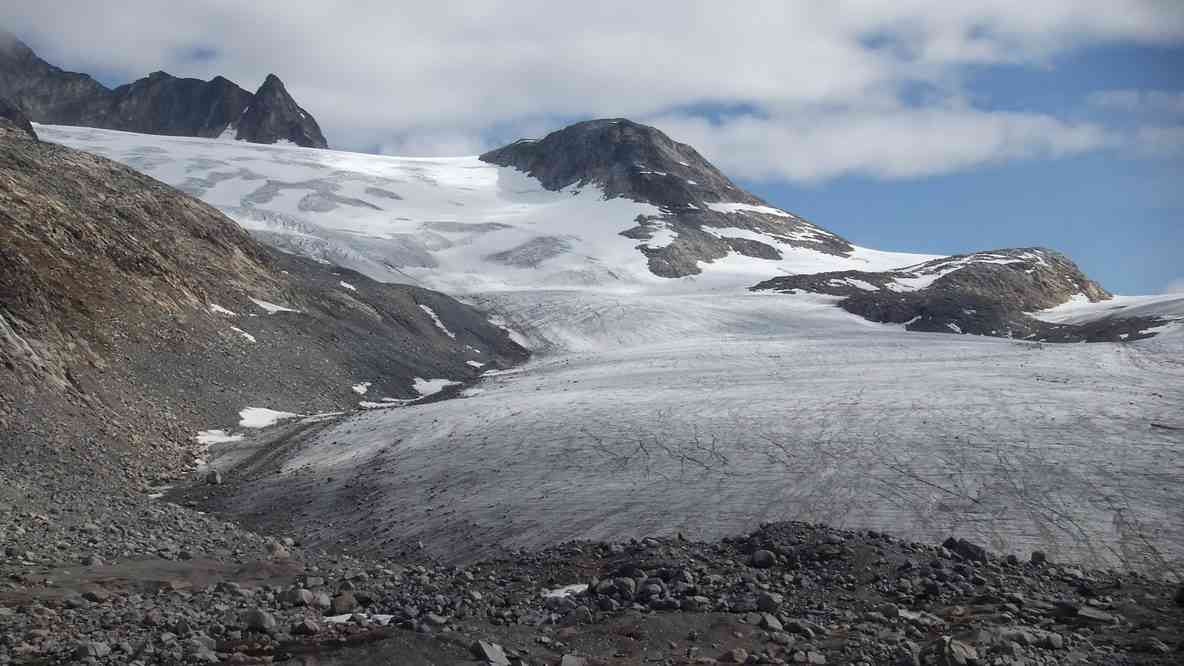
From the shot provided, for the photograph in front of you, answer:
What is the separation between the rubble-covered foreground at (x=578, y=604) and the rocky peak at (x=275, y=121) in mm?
177480

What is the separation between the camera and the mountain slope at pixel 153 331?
85.5ft

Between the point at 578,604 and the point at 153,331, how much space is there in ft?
90.0

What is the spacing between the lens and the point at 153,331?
35.3 meters

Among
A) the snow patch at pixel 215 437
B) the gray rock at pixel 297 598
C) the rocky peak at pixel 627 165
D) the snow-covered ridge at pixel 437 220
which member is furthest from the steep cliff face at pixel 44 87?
the gray rock at pixel 297 598

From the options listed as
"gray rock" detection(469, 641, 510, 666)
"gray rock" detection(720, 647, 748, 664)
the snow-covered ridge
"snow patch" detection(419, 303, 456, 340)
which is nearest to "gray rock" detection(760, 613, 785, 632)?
"gray rock" detection(720, 647, 748, 664)

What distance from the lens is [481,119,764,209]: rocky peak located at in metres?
131

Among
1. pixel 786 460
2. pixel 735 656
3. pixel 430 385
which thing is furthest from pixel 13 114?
pixel 735 656

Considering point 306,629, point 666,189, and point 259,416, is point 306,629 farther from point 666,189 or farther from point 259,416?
point 666,189

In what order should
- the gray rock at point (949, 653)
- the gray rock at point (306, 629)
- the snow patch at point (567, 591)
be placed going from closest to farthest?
the gray rock at point (949, 653)
the gray rock at point (306, 629)
the snow patch at point (567, 591)

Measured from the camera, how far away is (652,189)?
13025 centimetres

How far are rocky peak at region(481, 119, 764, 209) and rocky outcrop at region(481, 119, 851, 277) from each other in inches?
6.1

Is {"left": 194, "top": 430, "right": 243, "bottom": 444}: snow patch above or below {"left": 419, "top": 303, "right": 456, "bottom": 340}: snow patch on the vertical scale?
below

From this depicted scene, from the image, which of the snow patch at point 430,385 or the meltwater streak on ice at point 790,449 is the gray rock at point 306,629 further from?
the snow patch at point 430,385

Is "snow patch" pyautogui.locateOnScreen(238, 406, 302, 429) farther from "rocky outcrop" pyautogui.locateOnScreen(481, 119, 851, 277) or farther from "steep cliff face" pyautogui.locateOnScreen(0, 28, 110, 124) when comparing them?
"steep cliff face" pyautogui.locateOnScreen(0, 28, 110, 124)
